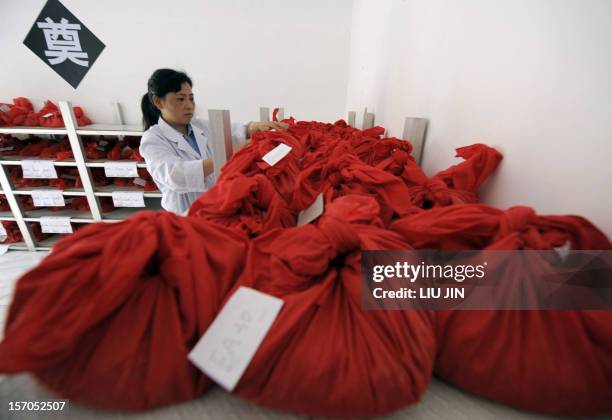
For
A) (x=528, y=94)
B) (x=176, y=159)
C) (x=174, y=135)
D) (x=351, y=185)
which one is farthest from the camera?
(x=174, y=135)

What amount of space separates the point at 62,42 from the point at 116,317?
2687mm

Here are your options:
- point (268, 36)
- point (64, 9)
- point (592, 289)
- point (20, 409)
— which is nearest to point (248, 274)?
point (20, 409)

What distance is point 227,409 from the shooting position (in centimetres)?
23

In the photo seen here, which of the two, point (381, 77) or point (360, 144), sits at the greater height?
point (381, 77)

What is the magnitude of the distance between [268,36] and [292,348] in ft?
7.19

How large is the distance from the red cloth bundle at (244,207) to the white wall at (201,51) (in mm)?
1788

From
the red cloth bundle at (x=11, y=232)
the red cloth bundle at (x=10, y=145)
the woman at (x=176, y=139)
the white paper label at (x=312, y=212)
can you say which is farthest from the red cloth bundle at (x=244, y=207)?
the red cloth bundle at (x=11, y=232)

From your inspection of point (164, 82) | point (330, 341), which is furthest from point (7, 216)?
point (330, 341)

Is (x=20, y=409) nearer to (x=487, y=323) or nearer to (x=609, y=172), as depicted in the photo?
(x=487, y=323)

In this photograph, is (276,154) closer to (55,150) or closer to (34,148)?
(55,150)

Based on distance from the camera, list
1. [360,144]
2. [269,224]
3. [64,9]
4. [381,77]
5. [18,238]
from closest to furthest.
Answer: [269,224] < [360,144] < [381,77] < [64,9] < [18,238]

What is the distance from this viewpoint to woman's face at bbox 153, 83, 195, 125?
93cm

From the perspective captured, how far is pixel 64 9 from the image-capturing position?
172cm

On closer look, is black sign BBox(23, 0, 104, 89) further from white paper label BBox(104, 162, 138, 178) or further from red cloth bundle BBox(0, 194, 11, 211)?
red cloth bundle BBox(0, 194, 11, 211)
